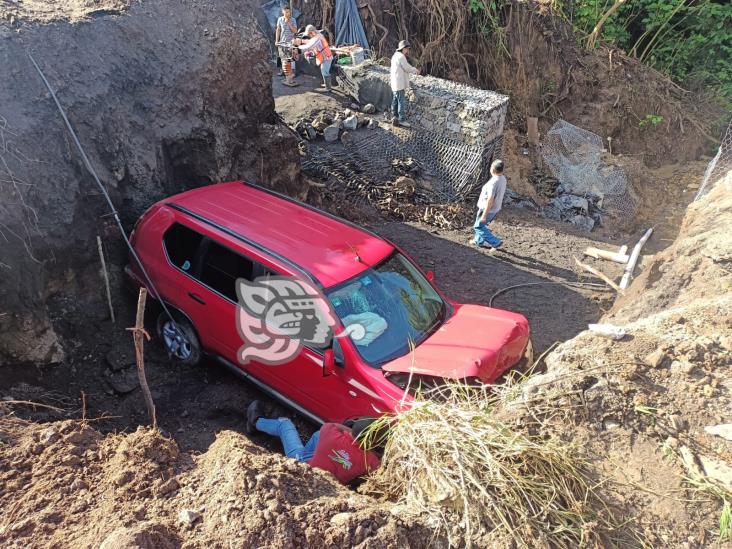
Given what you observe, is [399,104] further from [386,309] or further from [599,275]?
[386,309]

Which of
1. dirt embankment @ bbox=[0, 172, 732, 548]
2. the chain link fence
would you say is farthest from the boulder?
dirt embankment @ bbox=[0, 172, 732, 548]

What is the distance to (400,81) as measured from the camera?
10.6 metres

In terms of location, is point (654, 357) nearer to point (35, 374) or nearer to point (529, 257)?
point (529, 257)

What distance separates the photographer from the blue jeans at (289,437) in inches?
185

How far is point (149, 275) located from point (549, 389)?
461 cm

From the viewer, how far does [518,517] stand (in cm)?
299

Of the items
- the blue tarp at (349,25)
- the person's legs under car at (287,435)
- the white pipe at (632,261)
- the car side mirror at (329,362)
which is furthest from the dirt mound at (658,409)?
the blue tarp at (349,25)

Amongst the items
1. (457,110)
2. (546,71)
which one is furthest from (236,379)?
A: (546,71)

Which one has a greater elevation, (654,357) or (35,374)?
(654,357)

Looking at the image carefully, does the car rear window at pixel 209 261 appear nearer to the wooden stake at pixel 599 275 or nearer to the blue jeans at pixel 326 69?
the wooden stake at pixel 599 275

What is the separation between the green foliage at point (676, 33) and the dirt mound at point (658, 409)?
37.8 feet

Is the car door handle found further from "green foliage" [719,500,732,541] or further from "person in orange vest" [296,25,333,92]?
"person in orange vest" [296,25,333,92]

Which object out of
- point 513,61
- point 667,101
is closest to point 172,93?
point 513,61

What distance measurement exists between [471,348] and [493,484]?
213cm
